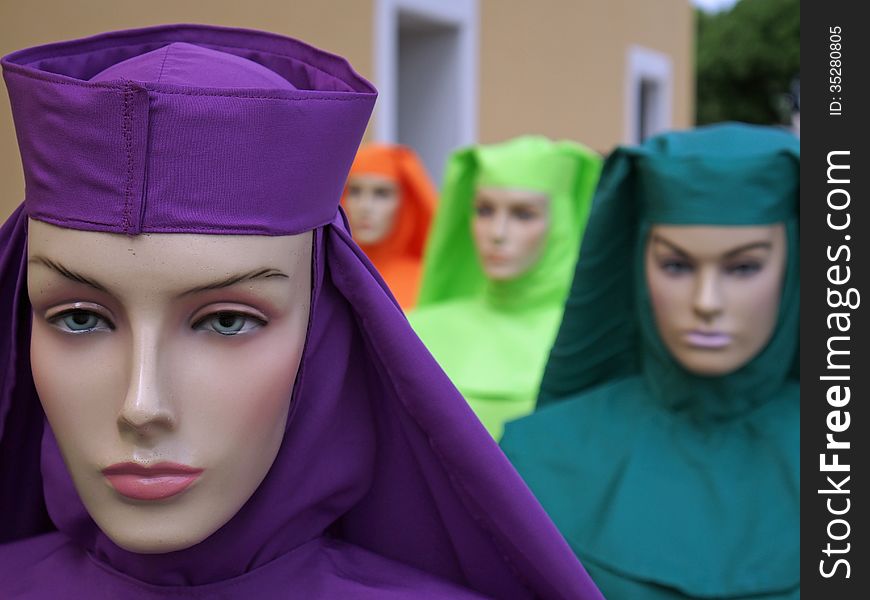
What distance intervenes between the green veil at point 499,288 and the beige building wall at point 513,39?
0.81 metres

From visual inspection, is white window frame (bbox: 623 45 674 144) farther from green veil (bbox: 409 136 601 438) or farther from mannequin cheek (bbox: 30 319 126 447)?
mannequin cheek (bbox: 30 319 126 447)

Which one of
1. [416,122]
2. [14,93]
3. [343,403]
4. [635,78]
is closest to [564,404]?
[343,403]

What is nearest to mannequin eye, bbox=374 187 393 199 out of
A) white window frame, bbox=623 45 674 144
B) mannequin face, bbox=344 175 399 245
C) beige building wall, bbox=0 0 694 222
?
mannequin face, bbox=344 175 399 245

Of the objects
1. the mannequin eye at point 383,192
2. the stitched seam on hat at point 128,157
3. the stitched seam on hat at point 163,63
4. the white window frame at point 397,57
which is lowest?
the mannequin eye at point 383,192

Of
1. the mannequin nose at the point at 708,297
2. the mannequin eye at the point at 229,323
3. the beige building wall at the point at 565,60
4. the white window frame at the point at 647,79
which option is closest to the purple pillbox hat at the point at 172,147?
the mannequin eye at the point at 229,323

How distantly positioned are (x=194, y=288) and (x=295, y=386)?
0.24 meters

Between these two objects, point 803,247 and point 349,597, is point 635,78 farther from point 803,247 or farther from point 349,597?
point 349,597

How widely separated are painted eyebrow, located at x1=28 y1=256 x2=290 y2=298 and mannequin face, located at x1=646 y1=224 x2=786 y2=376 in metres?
1.25

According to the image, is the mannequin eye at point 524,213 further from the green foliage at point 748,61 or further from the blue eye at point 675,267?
the green foliage at point 748,61

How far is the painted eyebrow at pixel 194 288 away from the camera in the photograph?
4.43 ft

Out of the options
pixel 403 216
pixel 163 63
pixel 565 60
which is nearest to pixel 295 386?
pixel 163 63

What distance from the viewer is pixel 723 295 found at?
92.5 inches

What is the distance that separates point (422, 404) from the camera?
1.51 m

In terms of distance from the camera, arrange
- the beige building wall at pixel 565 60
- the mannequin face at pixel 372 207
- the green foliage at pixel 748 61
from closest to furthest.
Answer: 1. the mannequin face at pixel 372 207
2. the beige building wall at pixel 565 60
3. the green foliage at pixel 748 61
